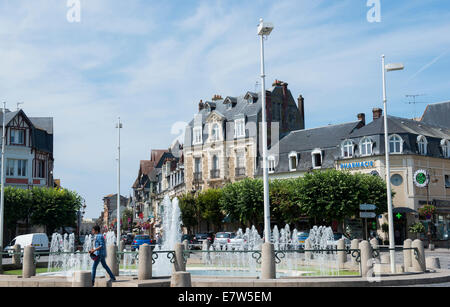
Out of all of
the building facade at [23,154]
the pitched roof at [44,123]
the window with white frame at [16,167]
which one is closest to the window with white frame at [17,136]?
the building facade at [23,154]

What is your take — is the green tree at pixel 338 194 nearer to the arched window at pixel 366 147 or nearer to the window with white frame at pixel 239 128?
the arched window at pixel 366 147

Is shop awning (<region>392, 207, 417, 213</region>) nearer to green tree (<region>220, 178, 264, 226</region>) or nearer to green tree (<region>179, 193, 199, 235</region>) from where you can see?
green tree (<region>220, 178, 264, 226</region>)

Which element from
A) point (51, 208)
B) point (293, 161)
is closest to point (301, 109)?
point (293, 161)

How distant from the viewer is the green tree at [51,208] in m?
49.1

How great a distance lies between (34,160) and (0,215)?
20.3 metres

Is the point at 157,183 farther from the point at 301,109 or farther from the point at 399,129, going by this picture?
the point at 399,129

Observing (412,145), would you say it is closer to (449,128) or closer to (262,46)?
(449,128)

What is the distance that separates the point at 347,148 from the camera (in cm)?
5000

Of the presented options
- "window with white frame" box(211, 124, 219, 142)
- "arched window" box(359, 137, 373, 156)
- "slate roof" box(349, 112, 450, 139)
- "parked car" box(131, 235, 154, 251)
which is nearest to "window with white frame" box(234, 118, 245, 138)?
"window with white frame" box(211, 124, 219, 142)

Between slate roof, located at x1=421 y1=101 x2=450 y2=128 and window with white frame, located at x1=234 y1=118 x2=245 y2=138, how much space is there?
21.2m

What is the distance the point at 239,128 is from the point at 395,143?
1762 centimetres
